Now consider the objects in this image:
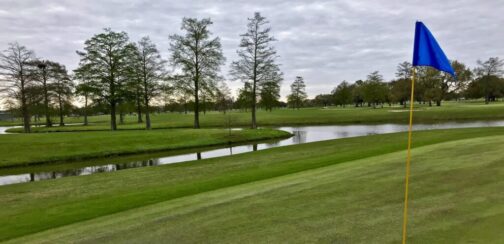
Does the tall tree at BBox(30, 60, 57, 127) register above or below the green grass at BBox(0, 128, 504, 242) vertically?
above

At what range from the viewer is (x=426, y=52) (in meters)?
6.52

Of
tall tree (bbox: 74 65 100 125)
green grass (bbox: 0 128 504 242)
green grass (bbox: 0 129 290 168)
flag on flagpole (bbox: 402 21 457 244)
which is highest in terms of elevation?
tall tree (bbox: 74 65 100 125)

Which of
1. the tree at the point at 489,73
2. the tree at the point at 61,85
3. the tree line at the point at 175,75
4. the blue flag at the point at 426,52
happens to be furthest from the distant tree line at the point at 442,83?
the blue flag at the point at 426,52

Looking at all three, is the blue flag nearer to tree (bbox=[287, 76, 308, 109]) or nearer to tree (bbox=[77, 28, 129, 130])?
tree (bbox=[77, 28, 129, 130])

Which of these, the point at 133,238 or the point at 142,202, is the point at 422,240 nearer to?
the point at 133,238

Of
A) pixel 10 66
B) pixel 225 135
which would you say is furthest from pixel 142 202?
pixel 10 66

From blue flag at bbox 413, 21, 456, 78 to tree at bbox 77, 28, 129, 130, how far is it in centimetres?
5181

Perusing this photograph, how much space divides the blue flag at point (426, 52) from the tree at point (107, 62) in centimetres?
5181

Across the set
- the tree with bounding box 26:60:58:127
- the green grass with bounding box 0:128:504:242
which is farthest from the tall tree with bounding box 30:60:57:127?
the green grass with bounding box 0:128:504:242

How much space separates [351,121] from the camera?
67.4 m

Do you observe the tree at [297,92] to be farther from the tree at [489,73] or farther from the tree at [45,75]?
the tree at [45,75]

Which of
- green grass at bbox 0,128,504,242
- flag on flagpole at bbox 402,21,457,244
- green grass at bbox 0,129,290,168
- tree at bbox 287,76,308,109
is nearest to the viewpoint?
green grass at bbox 0,128,504,242

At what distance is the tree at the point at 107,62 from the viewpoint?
169 feet

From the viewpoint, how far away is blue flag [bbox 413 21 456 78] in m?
6.45
